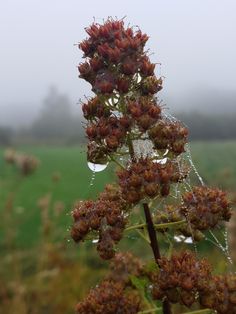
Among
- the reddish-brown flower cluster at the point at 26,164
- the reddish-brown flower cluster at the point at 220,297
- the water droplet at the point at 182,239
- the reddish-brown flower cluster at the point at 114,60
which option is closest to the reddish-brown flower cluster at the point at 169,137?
the reddish-brown flower cluster at the point at 114,60

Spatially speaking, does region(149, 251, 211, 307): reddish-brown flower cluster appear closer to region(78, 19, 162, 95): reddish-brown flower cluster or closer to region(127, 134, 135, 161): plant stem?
region(127, 134, 135, 161): plant stem

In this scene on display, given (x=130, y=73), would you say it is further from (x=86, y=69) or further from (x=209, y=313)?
(x=209, y=313)

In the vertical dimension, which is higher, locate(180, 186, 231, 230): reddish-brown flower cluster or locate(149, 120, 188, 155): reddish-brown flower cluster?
locate(149, 120, 188, 155): reddish-brown flower cluster

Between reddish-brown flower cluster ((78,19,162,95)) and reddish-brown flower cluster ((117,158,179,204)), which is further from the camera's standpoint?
reddish-brown flower cluster ((78,19,162,95))

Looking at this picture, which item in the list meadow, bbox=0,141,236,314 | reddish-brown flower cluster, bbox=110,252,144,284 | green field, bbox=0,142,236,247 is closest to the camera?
reddish-brown flower cluster, bbox=110,252,144,284

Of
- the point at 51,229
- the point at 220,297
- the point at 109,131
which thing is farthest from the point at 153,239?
the point at 51,229

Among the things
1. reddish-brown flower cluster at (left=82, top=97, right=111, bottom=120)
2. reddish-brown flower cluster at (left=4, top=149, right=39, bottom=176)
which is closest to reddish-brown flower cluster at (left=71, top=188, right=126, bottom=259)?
reddish-brown flower cluster at (left=82, top=97, right=111, bottom=120)

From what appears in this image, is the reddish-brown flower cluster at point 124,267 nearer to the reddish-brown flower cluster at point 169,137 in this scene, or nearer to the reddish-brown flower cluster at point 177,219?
the reddish-brown flower cluster at point 177,219

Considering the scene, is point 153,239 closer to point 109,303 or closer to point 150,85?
point 109,303
